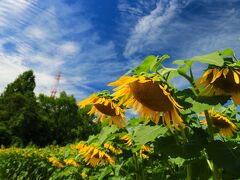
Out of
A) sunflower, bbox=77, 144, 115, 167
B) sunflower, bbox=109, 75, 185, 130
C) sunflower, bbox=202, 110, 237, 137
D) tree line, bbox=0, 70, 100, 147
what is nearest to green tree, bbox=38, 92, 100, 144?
tree line, bbox=0, 70, 100, 147

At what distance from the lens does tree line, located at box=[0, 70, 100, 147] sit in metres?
48.2

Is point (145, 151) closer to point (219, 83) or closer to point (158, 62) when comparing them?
point (219, 83)

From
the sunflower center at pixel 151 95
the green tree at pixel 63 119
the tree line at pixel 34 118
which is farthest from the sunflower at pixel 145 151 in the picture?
the green tree at pixel 63 119

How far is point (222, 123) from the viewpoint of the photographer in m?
2.39

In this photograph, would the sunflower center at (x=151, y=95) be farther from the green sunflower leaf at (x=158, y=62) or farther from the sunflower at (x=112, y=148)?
the sunflower at (x=112, y=148)

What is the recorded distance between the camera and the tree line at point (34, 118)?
4819cm

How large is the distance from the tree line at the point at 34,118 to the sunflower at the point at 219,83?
43.1 m

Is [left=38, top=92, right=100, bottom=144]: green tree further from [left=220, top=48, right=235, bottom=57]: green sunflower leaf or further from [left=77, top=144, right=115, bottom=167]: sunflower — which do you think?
[left=220, top=48, right=235, bottom=57]: green sunflower leaf

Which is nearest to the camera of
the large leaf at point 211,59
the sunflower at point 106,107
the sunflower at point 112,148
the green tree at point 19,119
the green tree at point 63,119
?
the large leaf at point 211,59

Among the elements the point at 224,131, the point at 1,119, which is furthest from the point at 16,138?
the point at 224,131

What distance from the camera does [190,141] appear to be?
1740mm

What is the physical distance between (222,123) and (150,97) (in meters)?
0.89

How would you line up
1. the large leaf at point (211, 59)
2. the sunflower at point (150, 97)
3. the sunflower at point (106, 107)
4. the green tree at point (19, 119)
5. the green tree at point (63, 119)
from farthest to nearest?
the green tree at point (63, 119) → the green tree at point (19, 119) → the sunflower at point (106, 107) → the sunflower at point (150, 97) → the large leaf at point (211, 59)

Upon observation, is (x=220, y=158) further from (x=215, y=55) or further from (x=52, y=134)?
(x=52, y=134)
